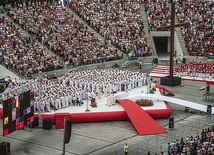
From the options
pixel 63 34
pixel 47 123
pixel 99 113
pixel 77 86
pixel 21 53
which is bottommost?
pixel 47 123

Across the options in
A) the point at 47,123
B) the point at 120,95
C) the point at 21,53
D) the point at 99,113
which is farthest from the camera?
the point at 21,53

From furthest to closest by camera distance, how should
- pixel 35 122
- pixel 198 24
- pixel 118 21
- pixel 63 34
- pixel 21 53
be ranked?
pixel 118 21 < pixel 198 24 < pixel 63 34 < pixel 21 53 < pixel 35 122

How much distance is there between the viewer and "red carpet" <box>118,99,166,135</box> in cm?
3550

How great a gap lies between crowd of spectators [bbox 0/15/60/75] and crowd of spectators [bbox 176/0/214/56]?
725 inches

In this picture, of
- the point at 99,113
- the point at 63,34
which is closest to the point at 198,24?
the point at 63,34

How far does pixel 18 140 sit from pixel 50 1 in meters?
39.7

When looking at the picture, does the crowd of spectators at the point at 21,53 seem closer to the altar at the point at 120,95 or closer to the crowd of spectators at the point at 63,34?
the crowd of spectators at the point at 63,34

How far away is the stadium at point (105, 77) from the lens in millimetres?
33688

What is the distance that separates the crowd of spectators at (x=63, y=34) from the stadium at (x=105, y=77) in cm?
13

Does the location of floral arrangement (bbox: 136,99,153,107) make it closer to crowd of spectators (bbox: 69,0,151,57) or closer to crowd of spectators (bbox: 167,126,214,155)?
crowd of spectators (bbox: 167,126,214,155)

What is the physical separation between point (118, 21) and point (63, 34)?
9126 millimetres

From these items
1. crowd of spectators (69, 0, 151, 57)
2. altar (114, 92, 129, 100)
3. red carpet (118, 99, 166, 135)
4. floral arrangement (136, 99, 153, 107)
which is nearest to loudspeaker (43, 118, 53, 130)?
red carpet (118, 99, 166, 135)

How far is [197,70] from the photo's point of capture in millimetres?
54812

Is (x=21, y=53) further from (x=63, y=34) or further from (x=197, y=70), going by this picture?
(x=197, y=70)
